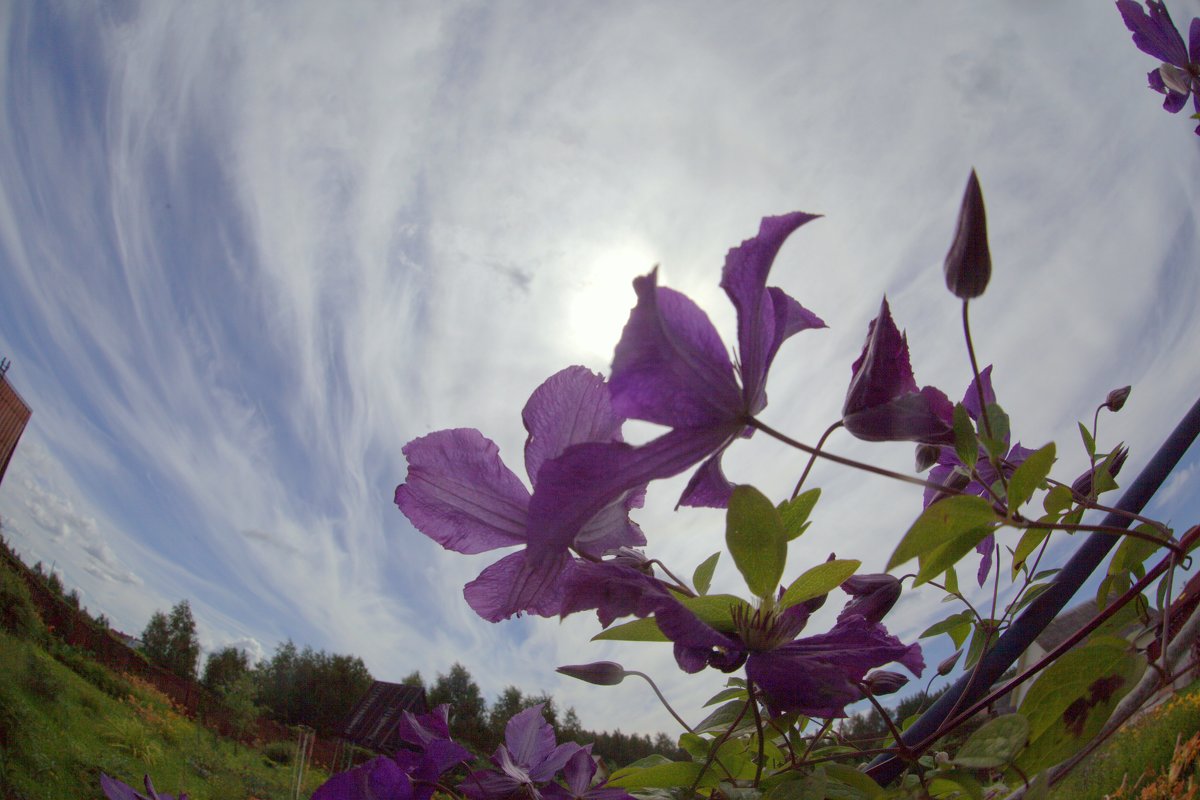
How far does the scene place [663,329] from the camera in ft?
1.03

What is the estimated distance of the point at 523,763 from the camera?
2.11 feet

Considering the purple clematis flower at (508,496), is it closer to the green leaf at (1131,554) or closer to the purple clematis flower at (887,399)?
the purple clematis flower at (887,399)

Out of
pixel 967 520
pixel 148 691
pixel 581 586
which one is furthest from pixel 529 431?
pixel 148 691

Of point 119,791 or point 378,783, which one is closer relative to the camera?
point 378,783

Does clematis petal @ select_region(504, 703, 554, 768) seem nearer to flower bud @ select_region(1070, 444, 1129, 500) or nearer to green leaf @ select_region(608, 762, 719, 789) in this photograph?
green leaf @ select_region(608, 762, 719, 789)

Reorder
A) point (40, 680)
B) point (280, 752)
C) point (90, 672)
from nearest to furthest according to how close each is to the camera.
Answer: point (40, 680) → point (90, 672) → point (280, 752)

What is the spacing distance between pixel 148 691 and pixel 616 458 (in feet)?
48.2

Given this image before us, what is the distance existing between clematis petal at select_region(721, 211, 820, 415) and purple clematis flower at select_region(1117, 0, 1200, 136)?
0.96 m

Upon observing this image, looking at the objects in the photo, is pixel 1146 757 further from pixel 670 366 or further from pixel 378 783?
pixel 670 366

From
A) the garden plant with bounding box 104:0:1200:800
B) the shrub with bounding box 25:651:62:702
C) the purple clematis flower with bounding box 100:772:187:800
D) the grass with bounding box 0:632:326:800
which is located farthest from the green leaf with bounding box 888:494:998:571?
the shrub with bounding box 25:651:62:702

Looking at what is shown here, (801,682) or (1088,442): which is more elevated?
(1088,442)

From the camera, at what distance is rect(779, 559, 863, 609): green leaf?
0.40 m

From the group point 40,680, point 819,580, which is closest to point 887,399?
point 819,580

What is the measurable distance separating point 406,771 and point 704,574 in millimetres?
288
